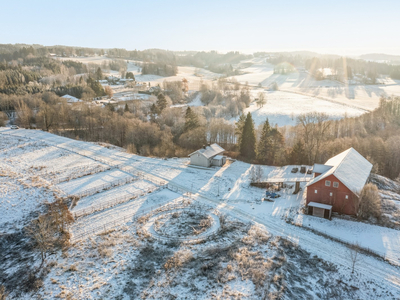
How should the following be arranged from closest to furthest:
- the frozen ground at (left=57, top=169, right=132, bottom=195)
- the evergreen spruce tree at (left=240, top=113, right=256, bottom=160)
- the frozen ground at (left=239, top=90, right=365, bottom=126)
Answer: the frozen ground at (left=57, top=169, right=132, bottom=195), the evergreen spruce tree at (left=240, top=113, right=256, bottom=160), the frozen ground at (left=239, top=90, right=365, bottom=126)

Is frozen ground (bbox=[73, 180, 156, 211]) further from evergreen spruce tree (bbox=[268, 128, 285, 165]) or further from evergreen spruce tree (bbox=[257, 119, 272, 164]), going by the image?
evergreen spruce tree (bbox=[268, 128, 285, 165])

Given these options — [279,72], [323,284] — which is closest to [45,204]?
[323,284]

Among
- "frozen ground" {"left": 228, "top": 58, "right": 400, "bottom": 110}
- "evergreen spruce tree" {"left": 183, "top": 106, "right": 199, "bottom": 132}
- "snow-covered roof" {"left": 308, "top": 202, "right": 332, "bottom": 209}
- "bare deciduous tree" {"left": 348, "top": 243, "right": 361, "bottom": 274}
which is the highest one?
"frozen ground" {"left": 228, "top": 58, "right": 400, "bottom": 110}

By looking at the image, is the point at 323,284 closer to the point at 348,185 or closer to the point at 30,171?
the point at 348,185

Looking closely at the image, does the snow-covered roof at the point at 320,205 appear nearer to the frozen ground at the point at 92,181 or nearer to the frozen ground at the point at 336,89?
the frozen ground at the point at 92,181

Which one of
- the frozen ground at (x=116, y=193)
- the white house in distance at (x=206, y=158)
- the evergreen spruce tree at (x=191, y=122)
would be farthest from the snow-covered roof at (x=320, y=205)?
the evergreen spruce tree at (x=191, y=122)

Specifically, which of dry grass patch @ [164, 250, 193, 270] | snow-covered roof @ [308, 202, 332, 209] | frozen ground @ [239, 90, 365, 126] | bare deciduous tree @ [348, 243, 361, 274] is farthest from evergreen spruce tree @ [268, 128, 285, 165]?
dry grass patch @ [164, 250, 193, 270]
